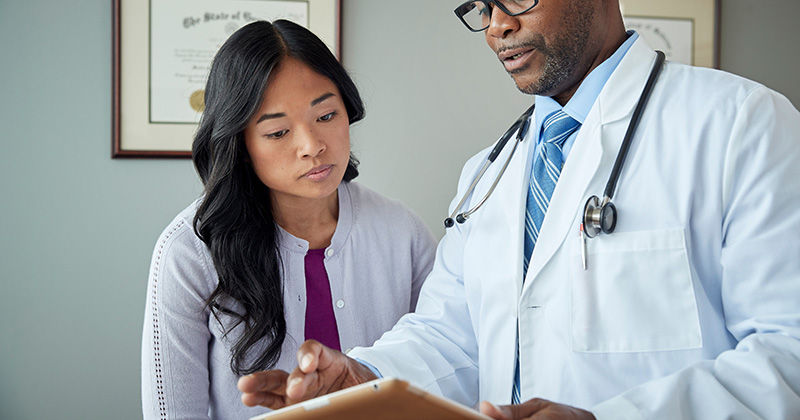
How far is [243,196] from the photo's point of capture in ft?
5.22

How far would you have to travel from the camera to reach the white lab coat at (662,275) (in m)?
0.90

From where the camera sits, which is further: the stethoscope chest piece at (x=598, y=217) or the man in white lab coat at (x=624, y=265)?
the stethoscope chest piece at (x=598, y=217)

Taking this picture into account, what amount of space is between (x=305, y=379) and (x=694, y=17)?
7.51 ft

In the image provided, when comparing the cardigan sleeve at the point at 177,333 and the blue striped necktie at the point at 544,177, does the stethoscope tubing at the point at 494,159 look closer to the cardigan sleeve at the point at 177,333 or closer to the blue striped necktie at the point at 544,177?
the blue striped necktie at the point at 544,177

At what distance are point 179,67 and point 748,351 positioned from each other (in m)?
1.95

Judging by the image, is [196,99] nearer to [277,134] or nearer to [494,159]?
[277,134]

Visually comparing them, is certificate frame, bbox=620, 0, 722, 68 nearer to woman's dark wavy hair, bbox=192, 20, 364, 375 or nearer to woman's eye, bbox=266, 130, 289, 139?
woman's dark wavy hair, bbox=192, 20, 364, 375

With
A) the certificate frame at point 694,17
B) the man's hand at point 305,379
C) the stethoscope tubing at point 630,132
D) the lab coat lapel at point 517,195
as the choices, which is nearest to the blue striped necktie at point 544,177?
the lab coat lapel at point 517,195

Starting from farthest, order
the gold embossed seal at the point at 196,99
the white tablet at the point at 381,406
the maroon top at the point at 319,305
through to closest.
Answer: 1. the gold embossed seal at the point at 196,99
2. the maroon top at the point at 319,305
3. the white tablet at the point at 381,406

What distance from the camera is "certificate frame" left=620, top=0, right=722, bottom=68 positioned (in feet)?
8.32

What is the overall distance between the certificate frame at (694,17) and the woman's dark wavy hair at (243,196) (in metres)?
1.48

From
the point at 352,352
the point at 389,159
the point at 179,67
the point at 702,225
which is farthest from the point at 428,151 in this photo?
the point at 702,225

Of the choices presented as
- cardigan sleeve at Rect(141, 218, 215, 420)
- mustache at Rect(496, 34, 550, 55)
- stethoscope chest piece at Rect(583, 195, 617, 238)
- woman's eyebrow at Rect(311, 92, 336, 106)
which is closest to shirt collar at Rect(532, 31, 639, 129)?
mustache at Rect(496, 34, 550, 55)

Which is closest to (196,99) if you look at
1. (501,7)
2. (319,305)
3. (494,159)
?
(319,305)
